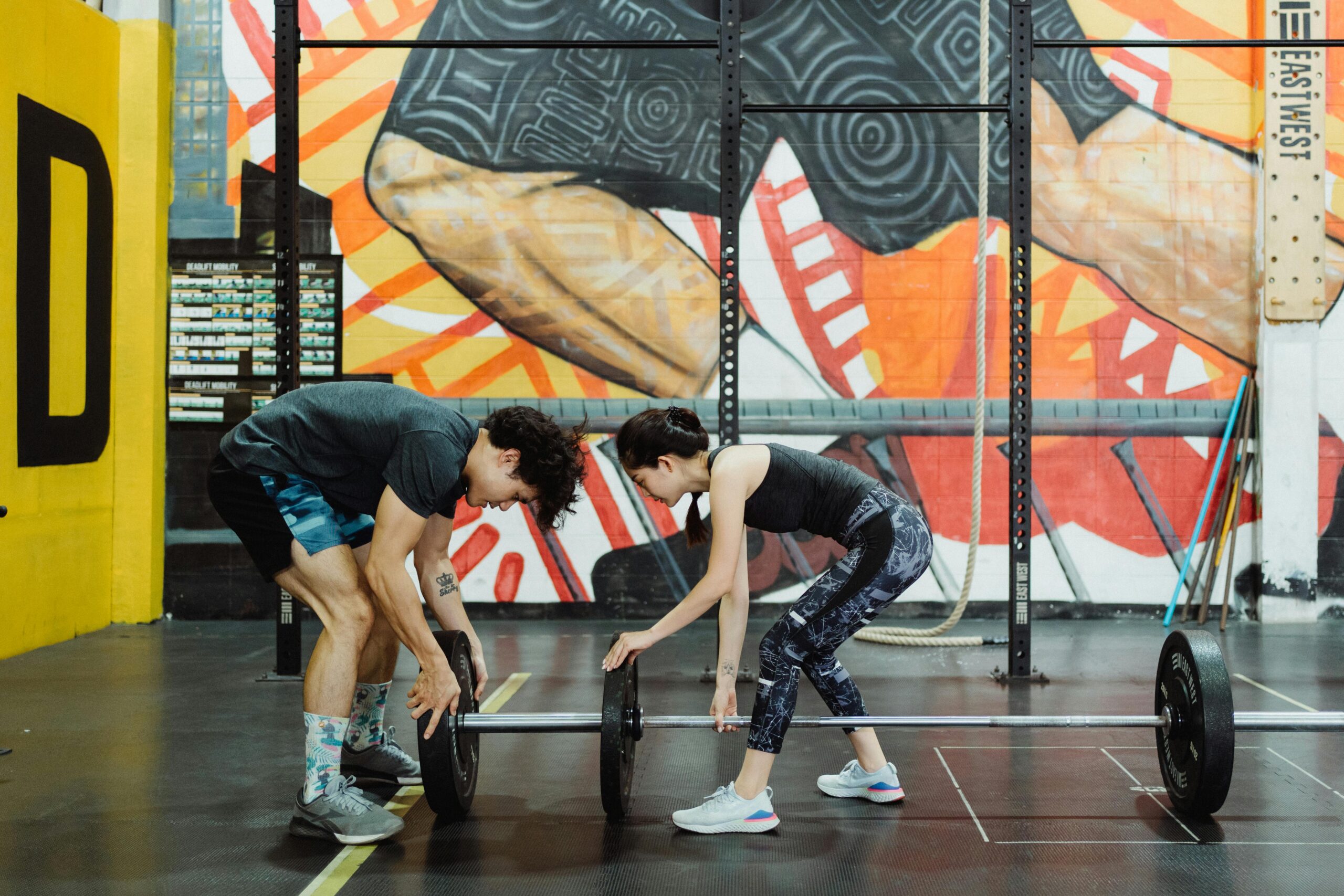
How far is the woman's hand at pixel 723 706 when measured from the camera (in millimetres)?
2518

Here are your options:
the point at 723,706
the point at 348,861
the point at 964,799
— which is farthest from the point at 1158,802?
the point at 348,861

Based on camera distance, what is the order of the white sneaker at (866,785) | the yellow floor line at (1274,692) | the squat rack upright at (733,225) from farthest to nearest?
the squat rack upright at (733,225), the yellow floor line at (1274,692), the white sneaker at (866,785)

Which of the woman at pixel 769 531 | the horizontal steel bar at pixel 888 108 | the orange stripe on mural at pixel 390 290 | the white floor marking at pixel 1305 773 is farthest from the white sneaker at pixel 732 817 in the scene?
the orange stripe on mural at pixel 390 290

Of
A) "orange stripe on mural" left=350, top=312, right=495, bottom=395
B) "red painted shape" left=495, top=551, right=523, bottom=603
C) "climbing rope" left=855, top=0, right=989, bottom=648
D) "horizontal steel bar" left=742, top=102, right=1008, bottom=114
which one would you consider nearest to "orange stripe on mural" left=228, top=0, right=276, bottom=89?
"orange stripe on mural" left=350, top=312, right=495, bottom=395

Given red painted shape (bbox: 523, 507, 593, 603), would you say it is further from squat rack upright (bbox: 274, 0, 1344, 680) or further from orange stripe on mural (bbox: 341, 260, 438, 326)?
squat rack upright (bbox: 274, 0, 1344, 680)

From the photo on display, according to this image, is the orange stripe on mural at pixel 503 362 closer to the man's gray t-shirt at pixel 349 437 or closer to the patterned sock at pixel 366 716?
the patterned sock at pixel 366 716

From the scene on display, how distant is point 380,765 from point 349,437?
3.11 feet

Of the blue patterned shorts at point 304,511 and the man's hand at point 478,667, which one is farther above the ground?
the blue patterned shorts at point 304,511

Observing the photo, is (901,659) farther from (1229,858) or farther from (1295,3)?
(1295,3)

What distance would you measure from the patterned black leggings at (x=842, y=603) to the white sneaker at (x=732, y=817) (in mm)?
131

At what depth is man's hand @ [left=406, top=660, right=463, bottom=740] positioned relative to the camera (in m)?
2.39

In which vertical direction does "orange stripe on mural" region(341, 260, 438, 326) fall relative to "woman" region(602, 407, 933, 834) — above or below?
above

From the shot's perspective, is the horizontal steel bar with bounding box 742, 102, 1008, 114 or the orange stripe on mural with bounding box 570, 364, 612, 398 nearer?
the horizontal steel bar with bounding box 742, 102, 1008, 114

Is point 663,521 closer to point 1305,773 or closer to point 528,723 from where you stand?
point 528,723
